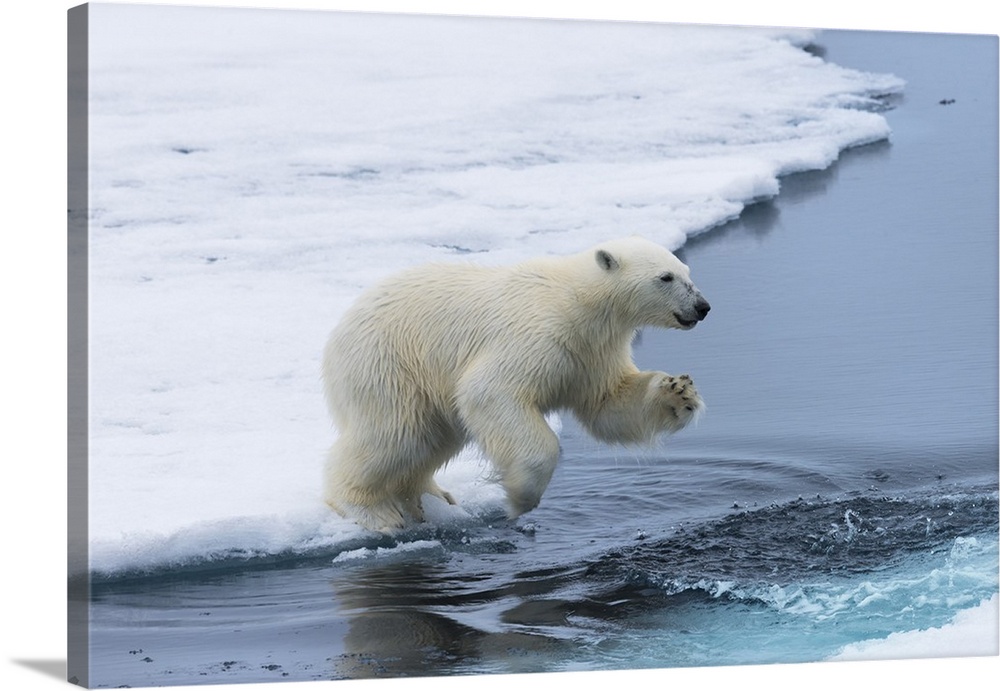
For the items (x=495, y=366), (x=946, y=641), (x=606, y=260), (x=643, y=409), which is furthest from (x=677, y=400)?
(x=946, y=641)

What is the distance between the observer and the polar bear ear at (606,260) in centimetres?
642

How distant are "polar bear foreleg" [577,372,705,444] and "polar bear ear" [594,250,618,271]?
0.46 meters

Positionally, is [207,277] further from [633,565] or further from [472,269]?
[633,565]

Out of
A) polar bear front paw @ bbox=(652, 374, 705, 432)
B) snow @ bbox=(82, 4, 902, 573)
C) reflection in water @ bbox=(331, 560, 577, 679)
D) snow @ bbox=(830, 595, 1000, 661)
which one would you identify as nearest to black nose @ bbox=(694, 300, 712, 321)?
polar bear front paw @ bbox=(652, 374, 705, 432)

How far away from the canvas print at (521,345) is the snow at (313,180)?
15mm

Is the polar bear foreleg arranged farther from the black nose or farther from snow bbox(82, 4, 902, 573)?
snow bbox(82, 4, 902, 573)

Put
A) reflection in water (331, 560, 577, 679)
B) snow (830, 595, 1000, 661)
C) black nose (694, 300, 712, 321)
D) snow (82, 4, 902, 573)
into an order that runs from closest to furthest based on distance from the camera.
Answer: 1. reflection in water (331, 560, 577, 679)
2. snow (82, 4, 902, 573)
3. black nose (694, 300, 712, 321)
4. snow (830, 595, 1000, 661)

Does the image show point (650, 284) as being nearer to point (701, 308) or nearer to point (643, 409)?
point (701, 308)

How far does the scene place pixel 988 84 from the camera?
7.35 m

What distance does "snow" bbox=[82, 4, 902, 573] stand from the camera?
605 centimetres

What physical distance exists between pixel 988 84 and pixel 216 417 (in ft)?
12.0

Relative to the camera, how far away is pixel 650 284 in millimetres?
6422

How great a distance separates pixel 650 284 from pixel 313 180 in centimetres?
144

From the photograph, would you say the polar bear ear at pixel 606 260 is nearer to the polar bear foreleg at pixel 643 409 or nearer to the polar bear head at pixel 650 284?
the polar bear head at pixel 650 284
